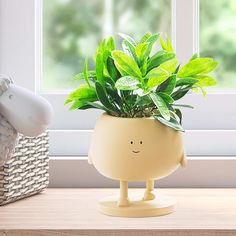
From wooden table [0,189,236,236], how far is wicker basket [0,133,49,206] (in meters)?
0.02

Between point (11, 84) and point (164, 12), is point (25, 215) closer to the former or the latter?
point (11, 84)

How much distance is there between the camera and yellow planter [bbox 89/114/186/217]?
117 centimetres

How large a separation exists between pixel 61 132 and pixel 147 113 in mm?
380

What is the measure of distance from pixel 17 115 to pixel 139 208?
0.94 feet

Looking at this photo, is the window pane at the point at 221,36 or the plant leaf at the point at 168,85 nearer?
the plant leaf at the point at 168,85

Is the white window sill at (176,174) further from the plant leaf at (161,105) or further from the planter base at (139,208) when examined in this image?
the plant leaf at (161,105)

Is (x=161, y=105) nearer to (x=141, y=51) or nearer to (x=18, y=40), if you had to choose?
(x=141, y=51)

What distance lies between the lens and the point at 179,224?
1118mm

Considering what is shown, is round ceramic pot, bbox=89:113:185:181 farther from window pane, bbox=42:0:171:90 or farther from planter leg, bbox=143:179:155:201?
window pane, bbox=42:0:171:90

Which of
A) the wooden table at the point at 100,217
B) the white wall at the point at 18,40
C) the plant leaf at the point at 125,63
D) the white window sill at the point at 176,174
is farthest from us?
the white wall at the point at 18,40

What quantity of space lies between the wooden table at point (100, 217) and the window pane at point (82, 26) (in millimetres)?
370

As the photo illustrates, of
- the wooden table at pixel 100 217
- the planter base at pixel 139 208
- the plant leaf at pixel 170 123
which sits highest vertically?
the plant leaf at pixel 170 123

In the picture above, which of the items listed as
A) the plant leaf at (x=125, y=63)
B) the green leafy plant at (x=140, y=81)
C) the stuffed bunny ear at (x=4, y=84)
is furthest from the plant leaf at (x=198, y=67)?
the stuffed bunny ear at (x=4, y=84)

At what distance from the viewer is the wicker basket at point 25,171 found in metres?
1.26
